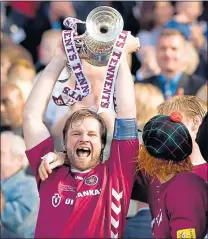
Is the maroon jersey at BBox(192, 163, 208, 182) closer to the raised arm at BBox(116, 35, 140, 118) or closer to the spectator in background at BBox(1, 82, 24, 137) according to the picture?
the raised arm at BBox(116, 35, 140, 118)

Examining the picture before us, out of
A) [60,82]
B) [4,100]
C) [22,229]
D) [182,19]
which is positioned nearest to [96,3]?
[182,19]

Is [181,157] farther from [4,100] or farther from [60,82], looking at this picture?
[4,100]

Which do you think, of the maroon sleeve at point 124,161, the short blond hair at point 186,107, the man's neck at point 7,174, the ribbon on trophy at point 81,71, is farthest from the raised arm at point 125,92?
the man's neck at point 7,174

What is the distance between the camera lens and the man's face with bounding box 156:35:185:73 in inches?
307

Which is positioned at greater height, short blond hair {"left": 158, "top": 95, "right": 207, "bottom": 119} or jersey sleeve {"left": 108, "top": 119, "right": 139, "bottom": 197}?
short blond hair {"left": 158, "top": 95, "right": 207, "bottom": 119}

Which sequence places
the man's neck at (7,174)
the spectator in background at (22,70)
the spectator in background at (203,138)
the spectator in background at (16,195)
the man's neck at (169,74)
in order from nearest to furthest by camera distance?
the spectator in background at (203,138), the spectator in background at (16,195), the man's neck at (7,174), the man's neck at (169,74), the spectator in background at (22,70)

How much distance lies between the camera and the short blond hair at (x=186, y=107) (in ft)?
15.9

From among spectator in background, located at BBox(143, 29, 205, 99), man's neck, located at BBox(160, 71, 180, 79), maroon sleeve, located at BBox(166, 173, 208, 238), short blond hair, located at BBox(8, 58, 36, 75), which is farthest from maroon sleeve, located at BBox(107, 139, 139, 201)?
short blond hair, located at BBox(8, 58, 36, 75)

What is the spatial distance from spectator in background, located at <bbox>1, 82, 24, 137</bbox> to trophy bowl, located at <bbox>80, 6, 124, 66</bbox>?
132 inches

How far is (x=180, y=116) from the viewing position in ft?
15.1

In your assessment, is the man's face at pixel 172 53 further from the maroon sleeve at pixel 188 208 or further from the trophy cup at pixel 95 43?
the maroon sleeve at pixel 188 208

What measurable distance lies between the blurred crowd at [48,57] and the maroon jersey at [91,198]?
4.42 feet

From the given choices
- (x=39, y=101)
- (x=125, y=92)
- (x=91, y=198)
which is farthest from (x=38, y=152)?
(x=125, y=92)

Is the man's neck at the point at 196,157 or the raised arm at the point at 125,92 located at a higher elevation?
the raised arm at the point at 125,92
